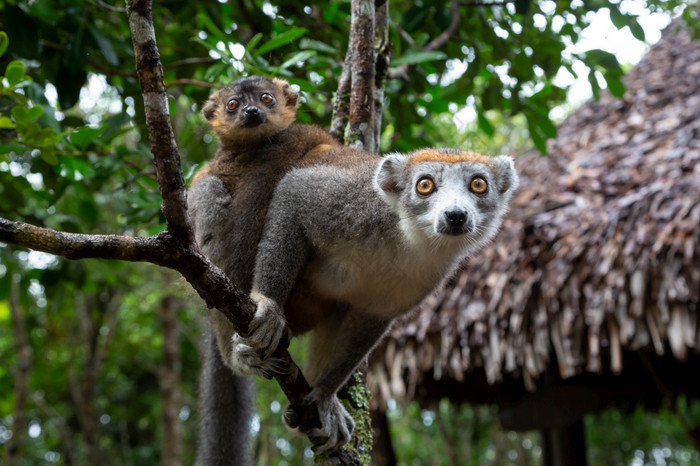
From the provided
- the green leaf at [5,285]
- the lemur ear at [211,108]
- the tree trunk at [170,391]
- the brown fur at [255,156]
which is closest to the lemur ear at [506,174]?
the brown fur at [255,156]

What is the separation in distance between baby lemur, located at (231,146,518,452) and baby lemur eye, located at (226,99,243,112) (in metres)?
0.85

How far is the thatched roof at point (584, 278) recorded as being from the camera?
5953 millimetres

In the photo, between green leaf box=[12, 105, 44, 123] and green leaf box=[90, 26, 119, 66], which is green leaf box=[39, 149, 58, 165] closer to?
green leaf box=[12, 105, 44, 123]

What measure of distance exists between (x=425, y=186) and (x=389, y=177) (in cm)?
17

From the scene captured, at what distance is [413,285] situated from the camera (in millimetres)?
3203

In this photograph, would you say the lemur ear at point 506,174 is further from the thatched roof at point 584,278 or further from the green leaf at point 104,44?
the green leaf at point 104,44

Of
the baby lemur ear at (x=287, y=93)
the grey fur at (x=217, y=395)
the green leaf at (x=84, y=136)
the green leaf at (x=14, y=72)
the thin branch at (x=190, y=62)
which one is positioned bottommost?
the grey fur at (x=217, y=395)

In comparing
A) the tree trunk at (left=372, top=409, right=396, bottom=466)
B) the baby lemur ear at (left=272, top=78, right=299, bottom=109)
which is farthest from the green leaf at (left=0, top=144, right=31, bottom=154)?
the tree trunk at (left=372, top=409, right=396, bottom=466)

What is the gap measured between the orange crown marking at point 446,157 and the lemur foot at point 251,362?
1112 mm

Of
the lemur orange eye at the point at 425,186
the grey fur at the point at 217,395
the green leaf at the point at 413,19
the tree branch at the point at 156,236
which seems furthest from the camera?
the green leaf at the point at 413,19

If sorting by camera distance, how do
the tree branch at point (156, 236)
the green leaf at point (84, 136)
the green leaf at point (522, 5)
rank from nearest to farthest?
the tree branch at point (156, 236)
the green leaf at point (84, 136)
the green leaf at point (522, 5)

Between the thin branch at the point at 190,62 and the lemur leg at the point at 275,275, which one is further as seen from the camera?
the thin branch at the point at 190,62

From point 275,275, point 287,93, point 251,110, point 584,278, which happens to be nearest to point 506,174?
point 275,275

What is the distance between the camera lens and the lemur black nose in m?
2.86
